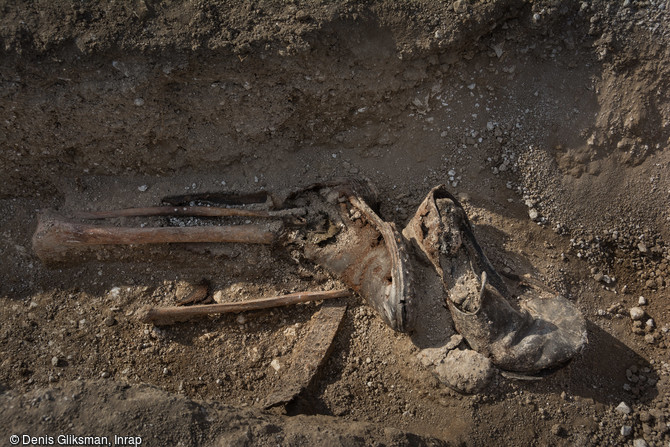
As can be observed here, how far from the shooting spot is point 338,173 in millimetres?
4301

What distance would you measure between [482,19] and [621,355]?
119 inches

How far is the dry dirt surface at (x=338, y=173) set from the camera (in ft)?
11.6

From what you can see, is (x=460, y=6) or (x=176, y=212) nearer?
(x=460, y=6)

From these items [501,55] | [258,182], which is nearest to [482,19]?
[501,55]

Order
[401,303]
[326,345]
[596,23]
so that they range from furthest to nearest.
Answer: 1. [596,23]
2. [326,345]
3. [401,303]

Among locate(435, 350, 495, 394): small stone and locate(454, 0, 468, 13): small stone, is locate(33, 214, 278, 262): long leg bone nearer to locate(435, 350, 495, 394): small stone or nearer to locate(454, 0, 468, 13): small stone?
locate(435, 350, 495, 394): small stone

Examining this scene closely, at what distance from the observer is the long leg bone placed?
A: 3.82m

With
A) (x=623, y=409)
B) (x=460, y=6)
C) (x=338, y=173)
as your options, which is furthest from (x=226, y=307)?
(x=623, y=409)

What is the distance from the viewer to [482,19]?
3758 millimetres

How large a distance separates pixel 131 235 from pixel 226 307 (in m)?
0.99

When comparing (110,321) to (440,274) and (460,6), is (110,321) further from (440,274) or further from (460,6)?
(460,6)

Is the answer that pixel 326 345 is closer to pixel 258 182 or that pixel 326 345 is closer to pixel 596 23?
pixel 258 182

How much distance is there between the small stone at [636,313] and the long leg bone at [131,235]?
3151 mm

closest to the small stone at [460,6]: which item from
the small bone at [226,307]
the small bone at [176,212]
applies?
the small bone at [176,212]
